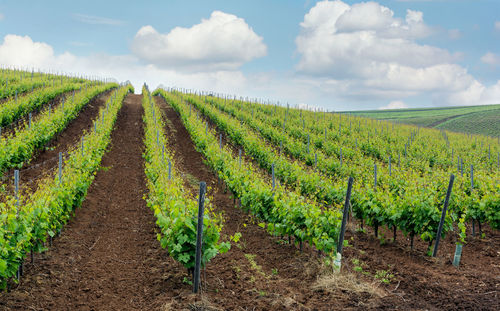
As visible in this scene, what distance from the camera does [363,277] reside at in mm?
6594

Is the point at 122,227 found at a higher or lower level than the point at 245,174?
lower

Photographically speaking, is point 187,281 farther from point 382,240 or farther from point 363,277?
point 382,240

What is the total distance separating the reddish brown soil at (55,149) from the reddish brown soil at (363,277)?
6.40m

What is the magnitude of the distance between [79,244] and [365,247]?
645cm

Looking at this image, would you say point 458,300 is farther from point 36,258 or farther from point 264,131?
point 264,131

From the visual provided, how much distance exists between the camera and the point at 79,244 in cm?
800

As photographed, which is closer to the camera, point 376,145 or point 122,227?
point 122,227

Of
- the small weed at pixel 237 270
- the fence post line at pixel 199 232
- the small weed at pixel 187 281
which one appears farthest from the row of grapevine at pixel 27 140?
the fence post line at pixel 199 232

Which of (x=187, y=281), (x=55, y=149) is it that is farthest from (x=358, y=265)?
(x=55, y=149)

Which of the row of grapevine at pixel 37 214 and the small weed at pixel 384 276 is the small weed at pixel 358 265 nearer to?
the small weed at pixel 384 276

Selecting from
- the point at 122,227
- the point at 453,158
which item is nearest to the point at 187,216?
the point at 122,227

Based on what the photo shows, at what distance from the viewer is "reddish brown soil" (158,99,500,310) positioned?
5598 mm

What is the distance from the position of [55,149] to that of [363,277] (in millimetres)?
15894

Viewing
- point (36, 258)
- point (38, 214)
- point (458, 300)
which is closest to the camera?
point (458, 300)
